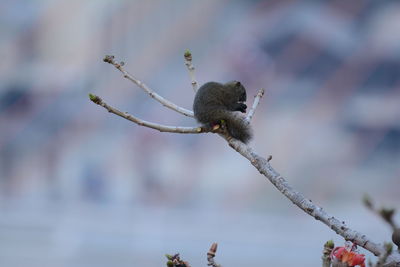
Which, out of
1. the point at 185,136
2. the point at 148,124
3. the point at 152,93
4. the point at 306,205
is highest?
the point at 185,136

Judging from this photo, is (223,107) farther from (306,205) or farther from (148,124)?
(306,205)

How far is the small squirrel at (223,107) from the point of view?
1.70 meters

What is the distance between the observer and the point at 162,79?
626 cm

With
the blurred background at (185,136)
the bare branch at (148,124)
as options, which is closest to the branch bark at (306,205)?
the bare branch at (148,124)

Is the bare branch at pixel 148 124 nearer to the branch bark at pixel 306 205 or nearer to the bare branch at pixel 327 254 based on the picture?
the branch bark at pixel 306 205

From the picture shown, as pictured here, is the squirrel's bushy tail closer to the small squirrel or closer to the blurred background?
the small squirrel

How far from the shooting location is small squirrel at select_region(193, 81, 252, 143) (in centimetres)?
170

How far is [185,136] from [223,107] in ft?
14.3

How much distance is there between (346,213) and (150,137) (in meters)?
1.51

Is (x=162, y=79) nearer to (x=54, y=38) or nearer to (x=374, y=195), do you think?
(x=54, y=38)

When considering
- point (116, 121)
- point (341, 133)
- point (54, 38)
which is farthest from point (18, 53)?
point (341, 133)

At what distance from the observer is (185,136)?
6.32m

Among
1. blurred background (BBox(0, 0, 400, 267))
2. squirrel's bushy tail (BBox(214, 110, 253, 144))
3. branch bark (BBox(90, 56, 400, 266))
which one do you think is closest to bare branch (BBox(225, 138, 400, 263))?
branch bark (BBox(90, 56, 400, 266))

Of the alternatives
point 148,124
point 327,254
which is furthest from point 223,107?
point 327,254
